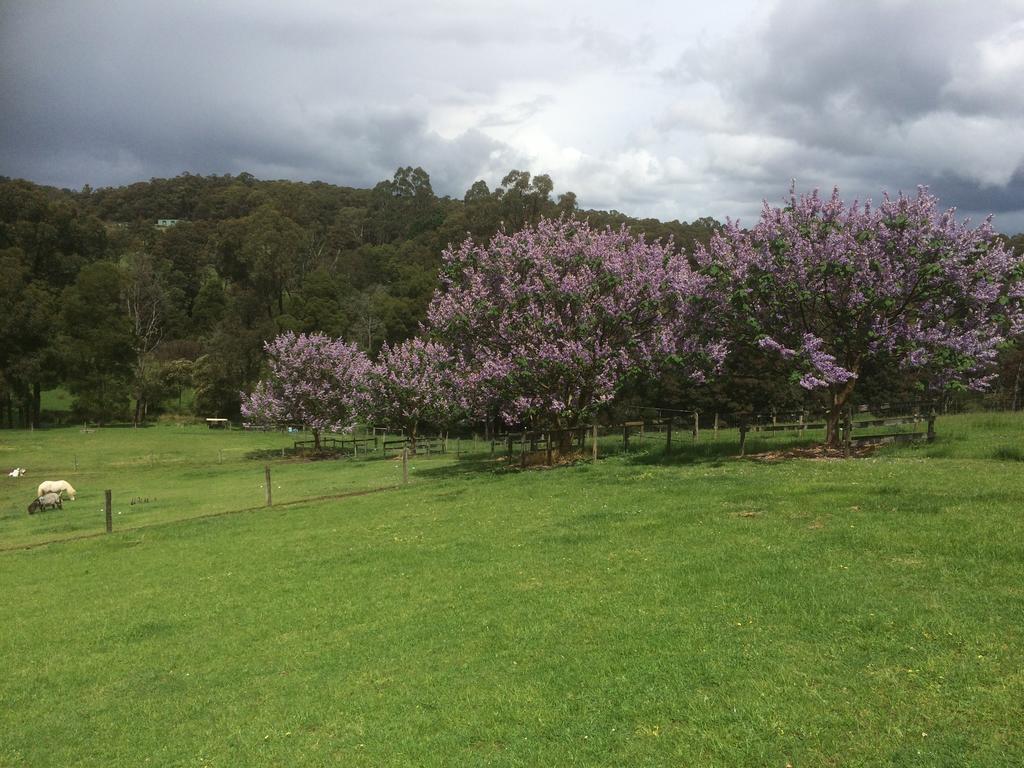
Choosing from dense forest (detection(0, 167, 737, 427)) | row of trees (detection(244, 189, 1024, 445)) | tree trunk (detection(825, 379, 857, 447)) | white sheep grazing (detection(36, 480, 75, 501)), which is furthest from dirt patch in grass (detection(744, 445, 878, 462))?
dense forest (detection(0, 167, 737, 427))

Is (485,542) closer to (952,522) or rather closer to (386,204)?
(952,522)

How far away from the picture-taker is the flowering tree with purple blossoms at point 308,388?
178 feet

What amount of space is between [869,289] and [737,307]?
4.19 metres

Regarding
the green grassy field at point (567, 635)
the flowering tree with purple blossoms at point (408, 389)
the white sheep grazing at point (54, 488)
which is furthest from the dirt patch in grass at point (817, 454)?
the white sheep grazing at point (54, 488)

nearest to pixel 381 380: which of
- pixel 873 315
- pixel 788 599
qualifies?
pixel 873 315

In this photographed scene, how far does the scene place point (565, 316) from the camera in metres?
27.9

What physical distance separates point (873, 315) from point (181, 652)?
22.6 metres

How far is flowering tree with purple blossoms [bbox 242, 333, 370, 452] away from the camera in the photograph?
54.2 meters

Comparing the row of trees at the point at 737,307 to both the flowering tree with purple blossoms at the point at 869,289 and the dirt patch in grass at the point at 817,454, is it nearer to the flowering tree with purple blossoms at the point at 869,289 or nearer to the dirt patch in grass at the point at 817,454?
the flowering tree with purple blossoms at the point at 869,289

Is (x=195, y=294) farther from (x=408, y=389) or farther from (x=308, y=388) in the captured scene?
(x=408, y=389)

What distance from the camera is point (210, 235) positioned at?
13350cm

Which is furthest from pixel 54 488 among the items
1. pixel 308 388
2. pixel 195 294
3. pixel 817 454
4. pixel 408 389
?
pixel 195 294

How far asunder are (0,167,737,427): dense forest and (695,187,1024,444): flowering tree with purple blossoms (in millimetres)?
34272

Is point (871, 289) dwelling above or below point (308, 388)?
above
